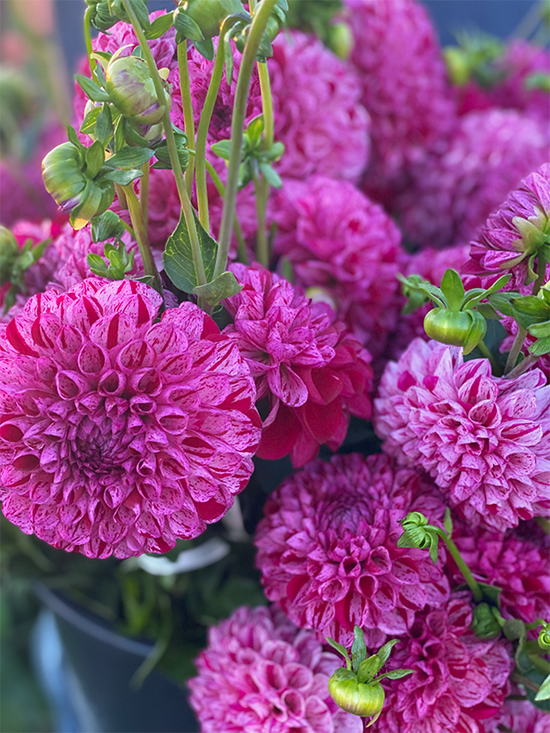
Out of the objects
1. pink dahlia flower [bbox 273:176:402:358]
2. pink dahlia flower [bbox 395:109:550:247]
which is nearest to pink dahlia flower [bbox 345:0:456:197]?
pink dahlia flower [bbox 395:109:550:247]

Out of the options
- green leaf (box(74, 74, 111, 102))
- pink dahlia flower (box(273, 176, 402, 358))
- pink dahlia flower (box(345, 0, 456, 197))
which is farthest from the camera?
pink dahlia flower (box(345, 0, 456, 197))

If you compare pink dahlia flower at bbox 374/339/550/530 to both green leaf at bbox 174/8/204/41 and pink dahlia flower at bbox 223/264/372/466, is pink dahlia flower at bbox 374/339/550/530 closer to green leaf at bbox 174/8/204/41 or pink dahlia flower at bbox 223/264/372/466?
pink dahlia flower at bbox 223/264/372/466

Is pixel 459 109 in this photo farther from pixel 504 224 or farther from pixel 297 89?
pixel 504 224

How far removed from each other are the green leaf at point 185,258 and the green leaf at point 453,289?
81mm

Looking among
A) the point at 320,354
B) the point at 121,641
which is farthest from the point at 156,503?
the point at 121,641

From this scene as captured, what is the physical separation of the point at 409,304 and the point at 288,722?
0.18m

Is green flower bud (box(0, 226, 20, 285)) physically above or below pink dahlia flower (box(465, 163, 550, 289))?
below

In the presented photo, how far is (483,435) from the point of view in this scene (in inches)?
9.1

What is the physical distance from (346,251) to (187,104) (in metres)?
0.14

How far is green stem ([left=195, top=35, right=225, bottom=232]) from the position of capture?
0.22m

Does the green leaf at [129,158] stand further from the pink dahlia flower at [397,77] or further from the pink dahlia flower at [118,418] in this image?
the pink dahlia flower at [397,77]

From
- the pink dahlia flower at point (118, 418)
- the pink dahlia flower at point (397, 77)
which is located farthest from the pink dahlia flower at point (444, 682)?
the pink dahlia flower at point (397, 77)

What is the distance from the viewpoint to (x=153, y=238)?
0.96ft

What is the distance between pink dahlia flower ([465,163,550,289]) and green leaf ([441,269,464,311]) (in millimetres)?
18
